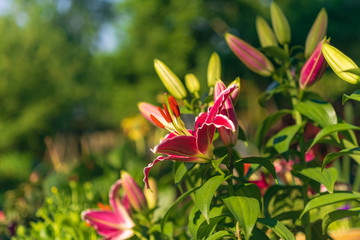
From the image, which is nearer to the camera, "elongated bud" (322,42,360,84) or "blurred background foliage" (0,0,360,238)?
"elongated bud" (322,42,360,84)

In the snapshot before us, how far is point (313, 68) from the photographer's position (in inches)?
28.1

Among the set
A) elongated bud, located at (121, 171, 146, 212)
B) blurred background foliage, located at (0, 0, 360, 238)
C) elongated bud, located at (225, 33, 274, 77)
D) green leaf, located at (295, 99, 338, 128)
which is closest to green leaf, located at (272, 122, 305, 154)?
green leaf, located at (295, 99, 338, 128)

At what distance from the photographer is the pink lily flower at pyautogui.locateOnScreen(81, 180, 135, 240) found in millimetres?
908

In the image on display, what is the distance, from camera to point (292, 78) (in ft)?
2.59

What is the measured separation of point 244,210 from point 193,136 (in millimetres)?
135

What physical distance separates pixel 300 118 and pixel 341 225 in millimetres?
1329

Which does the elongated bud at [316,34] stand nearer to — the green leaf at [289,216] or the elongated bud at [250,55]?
the elongated bud at [250,55]

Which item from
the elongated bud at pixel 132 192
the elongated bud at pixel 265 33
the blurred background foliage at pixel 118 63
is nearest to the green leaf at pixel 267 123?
the elongated bud at pixel 265 33

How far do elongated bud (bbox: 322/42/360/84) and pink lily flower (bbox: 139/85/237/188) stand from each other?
14 cm

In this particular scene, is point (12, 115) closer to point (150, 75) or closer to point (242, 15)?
point (150, 75)

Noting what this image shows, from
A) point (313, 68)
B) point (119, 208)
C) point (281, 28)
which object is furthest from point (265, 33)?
point (119, 208)

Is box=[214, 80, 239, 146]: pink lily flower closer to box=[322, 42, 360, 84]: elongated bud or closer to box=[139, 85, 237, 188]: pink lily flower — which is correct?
box=[139, 85, 237, 188]: pink lily flower

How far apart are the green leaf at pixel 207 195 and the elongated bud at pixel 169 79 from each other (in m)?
0.21

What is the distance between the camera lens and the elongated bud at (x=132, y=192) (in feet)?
2.95
